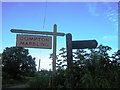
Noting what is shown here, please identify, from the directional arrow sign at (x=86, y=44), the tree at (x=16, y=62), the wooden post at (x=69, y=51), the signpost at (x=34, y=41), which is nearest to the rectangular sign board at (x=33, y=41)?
the signpost at (x=34, y=41)

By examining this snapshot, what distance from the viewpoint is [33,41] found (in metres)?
8.06

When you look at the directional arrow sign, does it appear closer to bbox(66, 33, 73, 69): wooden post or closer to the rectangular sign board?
bbox(66, 33, 73, 69): wooden post

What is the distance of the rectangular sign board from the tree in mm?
26437

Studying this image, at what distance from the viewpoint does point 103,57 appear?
8.30 metres

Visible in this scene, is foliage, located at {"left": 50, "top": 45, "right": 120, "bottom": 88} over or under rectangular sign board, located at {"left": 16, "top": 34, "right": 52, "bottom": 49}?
under

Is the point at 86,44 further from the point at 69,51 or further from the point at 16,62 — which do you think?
the point at 16,62

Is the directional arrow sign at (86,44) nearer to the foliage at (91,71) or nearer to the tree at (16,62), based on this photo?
the foliage at (91,71)

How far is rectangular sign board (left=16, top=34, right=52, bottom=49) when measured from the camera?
8019mm

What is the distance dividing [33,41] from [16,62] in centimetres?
3359

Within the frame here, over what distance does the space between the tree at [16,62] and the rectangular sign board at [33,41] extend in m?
26.4

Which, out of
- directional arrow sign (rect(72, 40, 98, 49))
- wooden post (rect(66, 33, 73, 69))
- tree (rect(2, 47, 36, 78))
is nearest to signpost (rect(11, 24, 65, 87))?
wooden post (rect(66, 33, 73, 69))

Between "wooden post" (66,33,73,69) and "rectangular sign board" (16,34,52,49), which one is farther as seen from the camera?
"wooden post" (66,33,73,69)

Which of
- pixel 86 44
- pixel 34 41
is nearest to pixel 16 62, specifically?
pixel 34 41

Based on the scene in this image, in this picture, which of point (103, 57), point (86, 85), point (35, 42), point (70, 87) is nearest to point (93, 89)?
point (86, 85)
